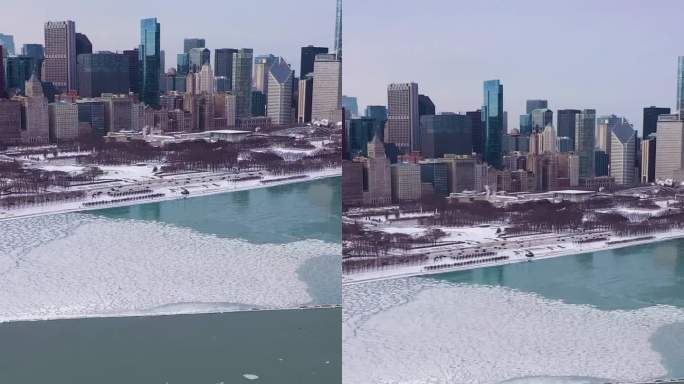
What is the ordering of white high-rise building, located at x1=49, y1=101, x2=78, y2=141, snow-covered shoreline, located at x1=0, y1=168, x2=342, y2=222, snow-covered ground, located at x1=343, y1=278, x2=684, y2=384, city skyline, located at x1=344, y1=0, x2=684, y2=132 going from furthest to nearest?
1. white high-rise building, located at x1=49, y1=101, x2=78, y2=141
2. snow-covered shoreline, located at x1=0, y1=168, x2=342, y2=222
3. city skyline, located at x1=344, y1=0, x2=684, y2=132
4. snow-covered ground, located at x1=343, y1=278, x2=684, y2=384

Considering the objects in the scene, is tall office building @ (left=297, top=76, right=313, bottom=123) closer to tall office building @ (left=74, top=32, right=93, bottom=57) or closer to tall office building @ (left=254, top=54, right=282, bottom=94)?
tall office building @ (left=254, top=54, right=282, bottom=94)

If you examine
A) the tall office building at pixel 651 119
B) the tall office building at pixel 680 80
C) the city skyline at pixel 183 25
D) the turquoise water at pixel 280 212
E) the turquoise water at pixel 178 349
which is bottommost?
the turquoise water at pixel 178 349

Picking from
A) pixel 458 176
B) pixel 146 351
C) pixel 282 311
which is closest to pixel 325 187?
pixel 282 311

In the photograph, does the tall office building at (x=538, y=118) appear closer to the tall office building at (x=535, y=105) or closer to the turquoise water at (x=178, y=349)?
the tall office building at (x=535, y=105)

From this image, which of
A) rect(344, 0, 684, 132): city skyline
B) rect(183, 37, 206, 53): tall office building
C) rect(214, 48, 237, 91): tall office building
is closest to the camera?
rect(344, 0, 684, 132): city skyline

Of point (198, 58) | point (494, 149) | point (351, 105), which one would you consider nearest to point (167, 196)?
point (198, 58)

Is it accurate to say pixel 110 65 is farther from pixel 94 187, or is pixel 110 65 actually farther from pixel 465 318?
pixel 465 318

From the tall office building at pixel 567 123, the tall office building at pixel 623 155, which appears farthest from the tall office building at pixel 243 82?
the tall office building at pixel 623 155

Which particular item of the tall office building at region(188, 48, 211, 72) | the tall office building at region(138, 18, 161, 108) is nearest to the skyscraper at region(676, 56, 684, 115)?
the tall office building at region(188, 48, 211, 72)

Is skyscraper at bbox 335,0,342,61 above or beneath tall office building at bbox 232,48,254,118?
above
